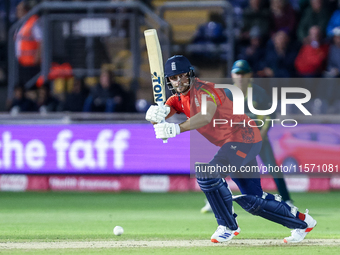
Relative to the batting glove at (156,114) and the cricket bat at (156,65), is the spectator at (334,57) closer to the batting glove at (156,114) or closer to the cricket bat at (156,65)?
the cricket bat at (156,65)

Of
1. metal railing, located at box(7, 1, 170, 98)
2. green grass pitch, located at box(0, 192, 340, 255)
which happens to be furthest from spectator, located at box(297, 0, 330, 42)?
green grass pitch, located at box(0, 192, 340, 255)

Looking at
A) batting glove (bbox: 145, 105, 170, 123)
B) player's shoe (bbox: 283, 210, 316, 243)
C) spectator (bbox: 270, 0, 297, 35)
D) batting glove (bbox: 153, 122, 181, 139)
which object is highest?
spectator (bbox: 270, 0, 297, 35)

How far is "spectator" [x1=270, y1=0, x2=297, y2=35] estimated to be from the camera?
11898 mm

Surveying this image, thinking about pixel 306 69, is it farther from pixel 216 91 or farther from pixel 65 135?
pixel 216 91

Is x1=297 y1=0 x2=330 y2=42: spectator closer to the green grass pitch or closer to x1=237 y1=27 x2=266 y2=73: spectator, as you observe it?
x1=237 y1=27 x2=266 y2=73: spectator

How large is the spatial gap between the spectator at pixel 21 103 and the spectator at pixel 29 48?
116cm

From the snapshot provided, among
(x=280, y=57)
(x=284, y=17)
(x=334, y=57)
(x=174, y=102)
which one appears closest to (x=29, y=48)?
(x=280, y=57)

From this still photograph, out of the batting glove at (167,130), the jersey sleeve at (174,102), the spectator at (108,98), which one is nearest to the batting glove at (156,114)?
the batting glove at (167,130)

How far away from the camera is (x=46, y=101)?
35.3ft

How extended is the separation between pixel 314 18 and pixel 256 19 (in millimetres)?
1290

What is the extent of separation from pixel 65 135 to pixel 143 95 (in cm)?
211

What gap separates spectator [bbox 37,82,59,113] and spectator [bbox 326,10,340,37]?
5590 millimetres

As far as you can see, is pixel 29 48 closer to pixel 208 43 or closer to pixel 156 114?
pixel 208 43

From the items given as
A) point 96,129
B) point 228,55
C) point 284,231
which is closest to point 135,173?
point 96,129
